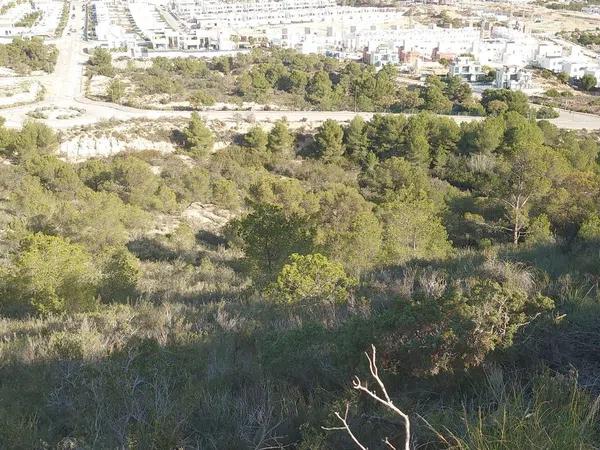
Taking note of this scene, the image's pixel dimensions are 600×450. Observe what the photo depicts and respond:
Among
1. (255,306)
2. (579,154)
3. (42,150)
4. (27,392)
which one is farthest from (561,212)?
(42,150)

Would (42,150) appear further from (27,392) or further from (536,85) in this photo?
(536,85)

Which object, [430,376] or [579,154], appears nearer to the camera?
[430,376]

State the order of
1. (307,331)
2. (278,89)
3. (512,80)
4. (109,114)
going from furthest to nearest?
(512,80), (278,89), (109,114), (307,331)

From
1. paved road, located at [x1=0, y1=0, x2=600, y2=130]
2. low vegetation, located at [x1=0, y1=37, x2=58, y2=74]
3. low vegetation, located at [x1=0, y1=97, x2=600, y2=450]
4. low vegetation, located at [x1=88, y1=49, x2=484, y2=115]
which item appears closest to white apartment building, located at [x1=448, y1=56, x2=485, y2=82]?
low vegetation, located at [x1=88, y1=49, x2=484, y2=115]

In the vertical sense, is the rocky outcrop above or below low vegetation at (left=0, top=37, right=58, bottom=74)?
below

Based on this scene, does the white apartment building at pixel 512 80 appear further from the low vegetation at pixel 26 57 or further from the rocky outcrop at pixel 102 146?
the low vegetation at pixel 26 57

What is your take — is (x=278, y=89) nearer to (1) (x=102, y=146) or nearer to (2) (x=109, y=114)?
(2) (x=109, y=114)

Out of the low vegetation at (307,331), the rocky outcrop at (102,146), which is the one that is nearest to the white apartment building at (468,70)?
the rocky outcrop at (102,146)

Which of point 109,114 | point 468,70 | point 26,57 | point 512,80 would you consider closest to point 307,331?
point 109,114

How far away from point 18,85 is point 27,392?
36.7m

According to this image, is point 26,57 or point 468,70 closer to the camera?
point 26,57

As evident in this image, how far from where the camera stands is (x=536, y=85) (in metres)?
45.7

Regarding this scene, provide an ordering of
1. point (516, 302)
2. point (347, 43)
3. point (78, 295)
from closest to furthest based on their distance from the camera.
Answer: point (516, 302)
point (78, 295)
point (347, 43)

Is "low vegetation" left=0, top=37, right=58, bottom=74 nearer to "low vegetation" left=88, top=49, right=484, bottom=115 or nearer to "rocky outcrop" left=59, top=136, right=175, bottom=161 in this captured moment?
"low vegetation" left=88, top=49, right=484, bottom=115
